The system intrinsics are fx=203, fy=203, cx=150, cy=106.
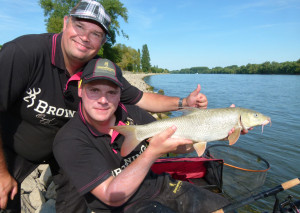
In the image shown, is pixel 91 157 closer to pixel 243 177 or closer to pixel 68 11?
pixel 243 177

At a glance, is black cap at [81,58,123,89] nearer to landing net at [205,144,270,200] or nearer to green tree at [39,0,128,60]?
landing net at [205,144,270,200]

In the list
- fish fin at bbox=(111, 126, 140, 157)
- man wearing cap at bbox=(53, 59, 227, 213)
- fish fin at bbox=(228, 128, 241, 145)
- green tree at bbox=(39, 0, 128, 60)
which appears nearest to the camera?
man wearing cap at bbox=(53, 59, 227, 213)

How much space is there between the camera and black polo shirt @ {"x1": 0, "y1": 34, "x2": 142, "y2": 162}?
2.32 metres

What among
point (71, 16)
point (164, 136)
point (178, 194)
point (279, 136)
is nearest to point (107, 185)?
point (164, 136)

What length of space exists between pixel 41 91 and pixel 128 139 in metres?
1.29

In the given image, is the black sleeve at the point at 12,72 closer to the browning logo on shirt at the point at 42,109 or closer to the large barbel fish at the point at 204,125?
the browning logo on shirt at the point at 42,109

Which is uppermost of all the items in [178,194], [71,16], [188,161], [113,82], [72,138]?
[71,16]

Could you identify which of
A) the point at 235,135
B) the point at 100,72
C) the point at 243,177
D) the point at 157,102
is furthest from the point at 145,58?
the point at 100,72

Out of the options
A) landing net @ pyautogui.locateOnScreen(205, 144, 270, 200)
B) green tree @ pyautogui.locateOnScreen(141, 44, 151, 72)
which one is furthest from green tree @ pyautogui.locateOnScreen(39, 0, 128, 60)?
green tree @ pyautogui.locateOnScreen(141, 44, 151, 72)

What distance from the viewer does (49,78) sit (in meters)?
2.67

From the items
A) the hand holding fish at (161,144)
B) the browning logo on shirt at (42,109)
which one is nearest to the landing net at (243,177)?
the hand holding fish at (161,144)

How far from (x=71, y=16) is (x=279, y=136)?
10904mm

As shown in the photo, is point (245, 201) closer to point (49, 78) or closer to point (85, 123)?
point (85, 123)

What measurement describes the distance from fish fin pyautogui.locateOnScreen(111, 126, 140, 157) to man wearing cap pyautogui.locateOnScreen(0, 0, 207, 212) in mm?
699
